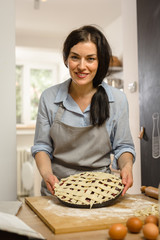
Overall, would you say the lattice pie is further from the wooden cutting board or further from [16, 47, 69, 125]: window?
[16, 47, 69, 125]: window

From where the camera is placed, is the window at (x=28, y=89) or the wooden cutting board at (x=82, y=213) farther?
the window at (x=28, y=89)

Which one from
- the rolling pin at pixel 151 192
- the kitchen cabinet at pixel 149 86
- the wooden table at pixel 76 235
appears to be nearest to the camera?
the wooden table at pixel 76 235

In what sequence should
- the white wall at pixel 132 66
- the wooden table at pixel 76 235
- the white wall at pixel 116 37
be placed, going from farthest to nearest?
the white wall at pixel 116 37, the white wall at pixel 132 66, the wooden table at pixel 76 235

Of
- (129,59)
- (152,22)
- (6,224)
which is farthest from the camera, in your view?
(129,59)

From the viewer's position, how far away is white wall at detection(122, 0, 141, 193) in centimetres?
258

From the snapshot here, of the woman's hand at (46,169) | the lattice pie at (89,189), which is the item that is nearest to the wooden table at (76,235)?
the lattice pie at (89,189)

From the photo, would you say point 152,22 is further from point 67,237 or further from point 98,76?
point 67,237

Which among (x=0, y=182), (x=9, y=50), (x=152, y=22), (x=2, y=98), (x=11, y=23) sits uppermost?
(x=152, y=22)

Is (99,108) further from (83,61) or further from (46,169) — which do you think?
(46,169)

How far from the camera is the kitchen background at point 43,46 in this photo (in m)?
1.49

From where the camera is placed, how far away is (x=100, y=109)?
1.31m

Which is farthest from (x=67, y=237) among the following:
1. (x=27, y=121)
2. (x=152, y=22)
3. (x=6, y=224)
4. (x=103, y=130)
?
(x=27, y=121)

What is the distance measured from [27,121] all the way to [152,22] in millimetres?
3351

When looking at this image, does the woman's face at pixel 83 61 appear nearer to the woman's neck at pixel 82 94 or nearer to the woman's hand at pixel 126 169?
the woman's neck at pixel 82 94
